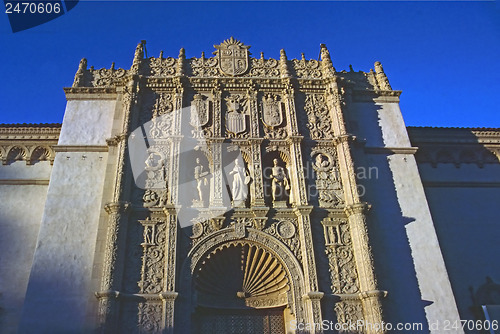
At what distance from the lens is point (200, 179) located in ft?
42.6

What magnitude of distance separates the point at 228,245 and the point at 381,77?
8889 mm

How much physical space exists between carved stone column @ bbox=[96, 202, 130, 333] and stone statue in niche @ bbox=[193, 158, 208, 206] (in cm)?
208

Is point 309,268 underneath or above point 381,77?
underneath

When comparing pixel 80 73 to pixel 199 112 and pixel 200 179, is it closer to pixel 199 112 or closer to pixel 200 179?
pixel 199 112

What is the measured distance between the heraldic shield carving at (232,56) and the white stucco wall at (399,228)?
433cm

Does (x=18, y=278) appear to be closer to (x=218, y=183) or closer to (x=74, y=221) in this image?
(x=74, y=221)

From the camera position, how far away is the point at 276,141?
1380 cm

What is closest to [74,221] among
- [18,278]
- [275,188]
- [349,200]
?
[18,278]

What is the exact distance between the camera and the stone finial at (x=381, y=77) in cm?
1566

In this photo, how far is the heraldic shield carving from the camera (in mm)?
15312

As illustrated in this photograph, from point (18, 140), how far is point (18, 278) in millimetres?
5078

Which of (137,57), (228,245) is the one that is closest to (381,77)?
(228,245)

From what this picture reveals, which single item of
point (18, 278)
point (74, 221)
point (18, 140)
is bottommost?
point (18, 278)

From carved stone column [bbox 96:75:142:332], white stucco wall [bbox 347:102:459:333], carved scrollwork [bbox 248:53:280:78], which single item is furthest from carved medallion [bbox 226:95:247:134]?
white stucco wall [bbox 347:102:459:333]
